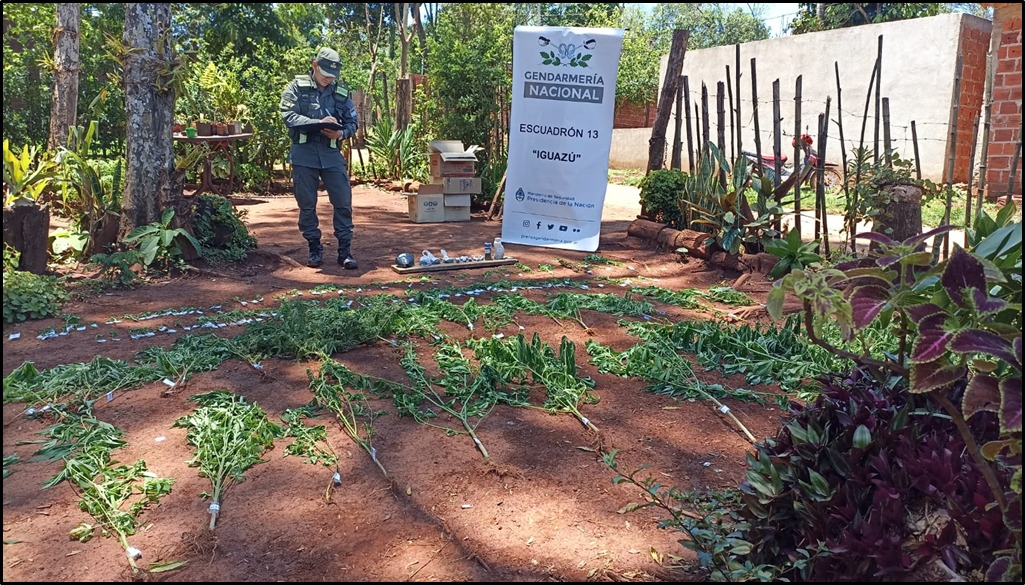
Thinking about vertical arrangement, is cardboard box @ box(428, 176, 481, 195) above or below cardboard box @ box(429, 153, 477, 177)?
below

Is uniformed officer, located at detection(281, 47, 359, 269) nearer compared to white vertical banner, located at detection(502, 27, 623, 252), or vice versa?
uniformed officer, located at detection(281, 47, 359, 269)

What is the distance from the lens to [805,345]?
3941 mm

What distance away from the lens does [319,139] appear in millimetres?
6293

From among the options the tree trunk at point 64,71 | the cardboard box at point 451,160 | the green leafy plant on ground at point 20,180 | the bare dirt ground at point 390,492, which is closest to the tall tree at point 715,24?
the cardboard box at point 451,160

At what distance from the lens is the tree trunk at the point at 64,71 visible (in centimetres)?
884

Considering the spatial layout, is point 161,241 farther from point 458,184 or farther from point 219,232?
point 458,184

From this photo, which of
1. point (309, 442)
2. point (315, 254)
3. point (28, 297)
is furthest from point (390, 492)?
point (315, 254)

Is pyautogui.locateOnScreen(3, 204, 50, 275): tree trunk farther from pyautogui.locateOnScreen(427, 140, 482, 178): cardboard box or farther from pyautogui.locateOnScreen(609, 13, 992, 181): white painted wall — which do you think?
pyautogui.locateOnScreen(609, 13, 992, 181): white painted wall

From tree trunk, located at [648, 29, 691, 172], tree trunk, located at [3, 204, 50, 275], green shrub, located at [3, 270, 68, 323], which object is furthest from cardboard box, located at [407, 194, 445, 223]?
green shrub, located at [3, 270, 68, 323]

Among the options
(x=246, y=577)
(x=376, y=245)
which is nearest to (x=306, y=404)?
(x=246, y=577)

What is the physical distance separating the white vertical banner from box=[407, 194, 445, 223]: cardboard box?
143 cm

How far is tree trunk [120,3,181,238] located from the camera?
5.80m

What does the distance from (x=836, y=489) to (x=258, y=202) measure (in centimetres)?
959

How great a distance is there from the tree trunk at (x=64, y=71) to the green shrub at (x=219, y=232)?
381 centimetres
